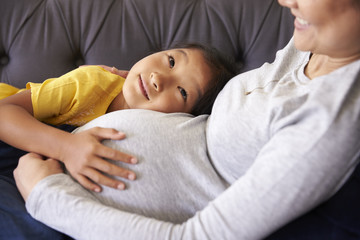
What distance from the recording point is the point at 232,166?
57 cm

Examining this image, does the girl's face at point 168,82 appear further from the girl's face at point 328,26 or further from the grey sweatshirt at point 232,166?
the girl's face at point 328,26

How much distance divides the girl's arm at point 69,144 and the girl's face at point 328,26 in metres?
0.36

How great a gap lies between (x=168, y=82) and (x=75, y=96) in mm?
238

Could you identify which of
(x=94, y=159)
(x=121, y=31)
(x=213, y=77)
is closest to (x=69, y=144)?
(x=94, y=159)

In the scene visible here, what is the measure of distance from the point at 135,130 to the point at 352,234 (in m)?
0.40

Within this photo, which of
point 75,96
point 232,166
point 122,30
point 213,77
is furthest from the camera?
point 122,30

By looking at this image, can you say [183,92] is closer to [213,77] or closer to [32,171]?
[213,77]

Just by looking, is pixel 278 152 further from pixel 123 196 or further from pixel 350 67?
pixel 123 196

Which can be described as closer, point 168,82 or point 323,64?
point 323,64

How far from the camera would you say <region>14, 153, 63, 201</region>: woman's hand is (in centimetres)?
57

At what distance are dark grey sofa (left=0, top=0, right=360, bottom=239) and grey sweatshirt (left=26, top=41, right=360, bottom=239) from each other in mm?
412

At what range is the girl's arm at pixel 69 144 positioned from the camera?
564 mm

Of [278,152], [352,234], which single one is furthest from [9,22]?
[352,234]

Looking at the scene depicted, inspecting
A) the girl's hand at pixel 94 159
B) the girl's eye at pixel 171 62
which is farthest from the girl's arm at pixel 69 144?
the girl's eye at pixel 171 62
